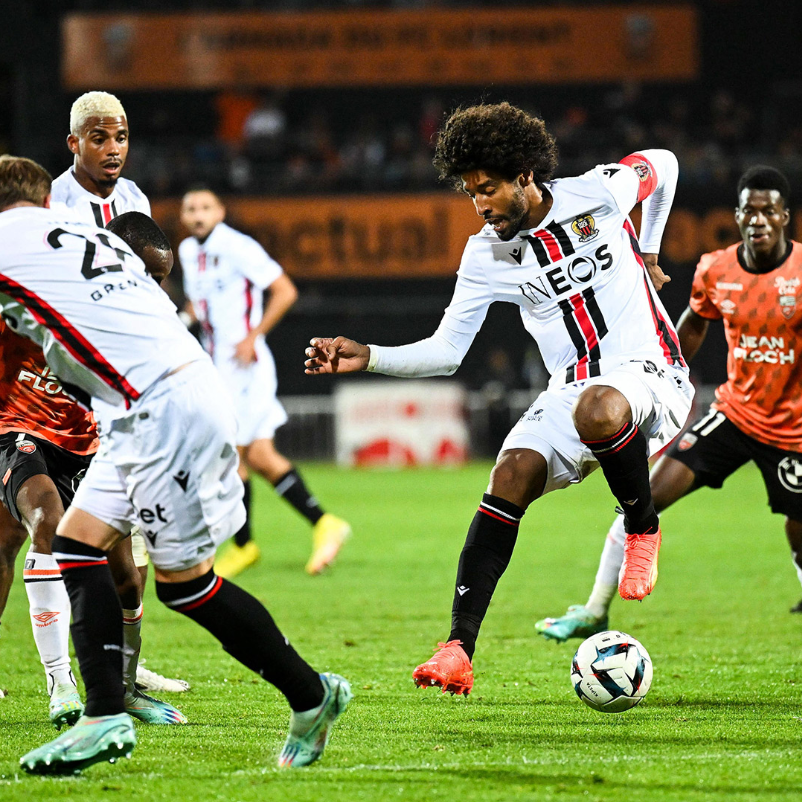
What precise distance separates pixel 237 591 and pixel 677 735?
5.58 ft

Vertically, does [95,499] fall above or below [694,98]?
below

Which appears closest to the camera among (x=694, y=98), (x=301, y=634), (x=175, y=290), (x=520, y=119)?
(x=520, y=119)

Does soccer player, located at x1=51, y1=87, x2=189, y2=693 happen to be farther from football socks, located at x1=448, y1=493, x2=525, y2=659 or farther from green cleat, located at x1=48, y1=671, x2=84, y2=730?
football socks, located at x1=448, y1=493, x2=525, y2=659

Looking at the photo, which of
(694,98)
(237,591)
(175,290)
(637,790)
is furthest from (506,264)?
(694,98)

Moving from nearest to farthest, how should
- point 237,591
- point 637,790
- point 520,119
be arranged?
Result: point 637,790
point 237,591
point 520,119

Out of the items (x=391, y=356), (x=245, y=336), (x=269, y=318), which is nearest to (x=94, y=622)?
(x=391, y=356)

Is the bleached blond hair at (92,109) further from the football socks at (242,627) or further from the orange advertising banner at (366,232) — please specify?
the orange advertising banner at (366,232)

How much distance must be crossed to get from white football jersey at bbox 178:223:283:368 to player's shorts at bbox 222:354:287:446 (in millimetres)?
194

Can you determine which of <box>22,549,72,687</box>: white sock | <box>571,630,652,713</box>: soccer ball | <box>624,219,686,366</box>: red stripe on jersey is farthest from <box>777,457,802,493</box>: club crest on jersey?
<box>22,549,72,687</box>: white sock

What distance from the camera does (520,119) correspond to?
4.81 metres

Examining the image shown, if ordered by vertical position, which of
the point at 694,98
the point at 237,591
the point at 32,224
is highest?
the point at 694,98

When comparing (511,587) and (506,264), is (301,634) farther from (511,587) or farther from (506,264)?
(506,264)

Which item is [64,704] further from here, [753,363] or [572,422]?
[753,363]

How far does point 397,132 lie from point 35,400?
1857 centimetres
